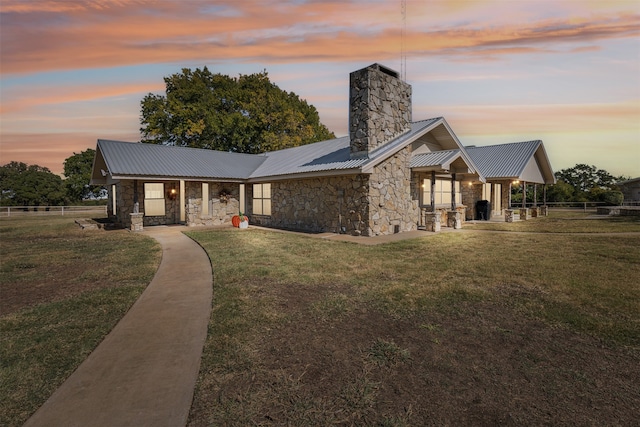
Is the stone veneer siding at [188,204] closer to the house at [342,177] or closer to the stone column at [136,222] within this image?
the house at [342,177]

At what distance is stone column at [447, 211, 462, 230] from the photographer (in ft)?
54.2

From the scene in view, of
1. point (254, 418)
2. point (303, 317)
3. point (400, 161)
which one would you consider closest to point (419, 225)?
point (400, 161)

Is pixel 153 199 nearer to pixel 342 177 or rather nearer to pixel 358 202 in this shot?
pixel 342 177

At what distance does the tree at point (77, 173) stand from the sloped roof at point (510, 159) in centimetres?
5237

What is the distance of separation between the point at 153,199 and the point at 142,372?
1784 cm

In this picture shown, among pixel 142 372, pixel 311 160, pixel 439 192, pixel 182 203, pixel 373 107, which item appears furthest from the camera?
pixel 182 203

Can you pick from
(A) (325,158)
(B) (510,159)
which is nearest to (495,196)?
(B) (510,159)

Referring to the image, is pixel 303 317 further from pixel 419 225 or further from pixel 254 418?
pixel 419 225

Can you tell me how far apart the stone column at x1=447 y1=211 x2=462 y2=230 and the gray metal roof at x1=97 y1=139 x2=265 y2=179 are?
39.8ft

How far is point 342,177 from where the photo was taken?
14.1 meters

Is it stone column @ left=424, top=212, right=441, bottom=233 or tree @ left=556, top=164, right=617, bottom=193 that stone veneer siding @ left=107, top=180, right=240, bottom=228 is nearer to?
stone column @ left=424, top=212, right=441, bottom=233

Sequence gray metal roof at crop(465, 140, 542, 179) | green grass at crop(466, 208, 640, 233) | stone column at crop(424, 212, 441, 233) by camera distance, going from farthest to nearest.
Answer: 1. gray metal roof at crop(465, 140, 542, 179)
2. green grass at crop(466, 208, 640, 233)
3. stone column at crop(424, 212, 441, 233)

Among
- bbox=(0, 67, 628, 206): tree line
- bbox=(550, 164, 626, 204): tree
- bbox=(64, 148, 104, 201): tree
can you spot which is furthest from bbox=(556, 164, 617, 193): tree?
bbox=(64, 148, 104, 201): tree

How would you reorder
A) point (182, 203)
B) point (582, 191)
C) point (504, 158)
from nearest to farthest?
point (182, 203), point (504, 158), point (582, 191)
